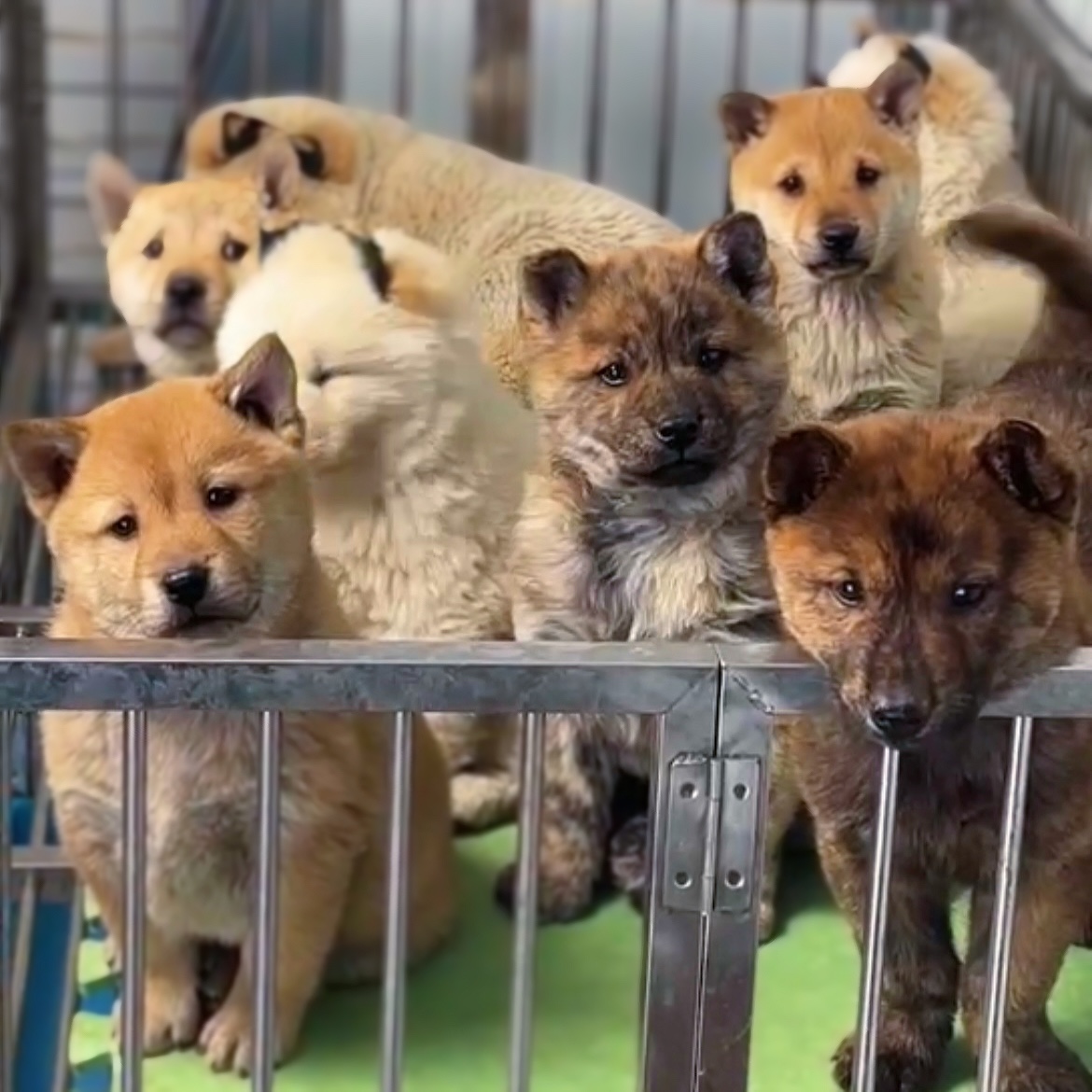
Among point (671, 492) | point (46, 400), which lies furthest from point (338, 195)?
point (671, 492)

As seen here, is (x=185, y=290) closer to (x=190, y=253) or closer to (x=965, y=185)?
(x=190, y=253)

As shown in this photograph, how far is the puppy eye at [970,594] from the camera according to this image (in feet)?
5.23

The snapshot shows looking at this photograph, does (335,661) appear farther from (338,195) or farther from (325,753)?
(338,195)

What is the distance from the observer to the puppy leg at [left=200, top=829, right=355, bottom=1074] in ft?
6.36

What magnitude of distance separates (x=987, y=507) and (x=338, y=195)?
1.50 metres

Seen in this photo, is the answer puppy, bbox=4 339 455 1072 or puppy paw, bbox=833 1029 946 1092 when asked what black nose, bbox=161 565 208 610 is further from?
puppy paw, bbox=833 1029 946 1092

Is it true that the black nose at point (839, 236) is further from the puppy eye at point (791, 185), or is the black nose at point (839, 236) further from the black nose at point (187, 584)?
the black nose at point (187, 584)

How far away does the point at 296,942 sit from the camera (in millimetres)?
1966

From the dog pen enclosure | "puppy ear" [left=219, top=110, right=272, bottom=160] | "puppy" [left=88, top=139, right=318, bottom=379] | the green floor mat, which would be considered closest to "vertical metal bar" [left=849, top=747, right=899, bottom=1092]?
the dog pen enclosure

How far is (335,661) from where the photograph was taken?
5.01ft

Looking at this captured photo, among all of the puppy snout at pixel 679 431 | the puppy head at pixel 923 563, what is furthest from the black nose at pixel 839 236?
the puppy head at pixel 923 563

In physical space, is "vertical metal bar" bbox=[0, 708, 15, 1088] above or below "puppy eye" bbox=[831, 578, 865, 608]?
below

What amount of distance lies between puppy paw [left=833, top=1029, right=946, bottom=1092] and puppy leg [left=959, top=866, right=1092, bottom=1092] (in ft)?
0.13

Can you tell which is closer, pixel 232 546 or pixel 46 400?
pixel 232 546
